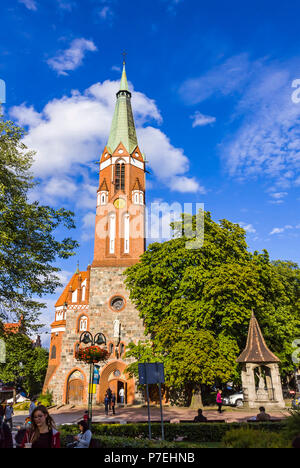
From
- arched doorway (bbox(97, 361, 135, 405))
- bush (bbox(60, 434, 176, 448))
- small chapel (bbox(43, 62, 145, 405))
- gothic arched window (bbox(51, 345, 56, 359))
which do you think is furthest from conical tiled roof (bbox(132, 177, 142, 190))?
bush (bbox(60, 434, 176, 448))

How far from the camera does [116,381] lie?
2841 centimetres

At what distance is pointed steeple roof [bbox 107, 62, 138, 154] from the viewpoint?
38.2 meters

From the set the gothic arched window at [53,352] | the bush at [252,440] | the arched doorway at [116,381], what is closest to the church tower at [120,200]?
the arched doorway at [116,381]

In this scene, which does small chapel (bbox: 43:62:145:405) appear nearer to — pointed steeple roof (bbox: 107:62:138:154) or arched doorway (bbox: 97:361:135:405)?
arched doorway (bbox: 97:361:135:405)

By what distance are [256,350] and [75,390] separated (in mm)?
17060

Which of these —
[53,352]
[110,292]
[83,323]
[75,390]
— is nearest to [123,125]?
[110,292]

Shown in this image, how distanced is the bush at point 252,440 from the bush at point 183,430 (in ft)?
13.2

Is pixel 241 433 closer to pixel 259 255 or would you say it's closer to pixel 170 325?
pixel 170 325

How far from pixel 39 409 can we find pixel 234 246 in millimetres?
21533

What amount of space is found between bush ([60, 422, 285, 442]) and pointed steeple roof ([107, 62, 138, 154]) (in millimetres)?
29692

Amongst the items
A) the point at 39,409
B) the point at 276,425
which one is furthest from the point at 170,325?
the point at 39,409

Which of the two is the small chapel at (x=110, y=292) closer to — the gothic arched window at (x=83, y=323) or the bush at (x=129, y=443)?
the gothic arched window at (x=83, y=323)

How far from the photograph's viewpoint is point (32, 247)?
47.6 ft

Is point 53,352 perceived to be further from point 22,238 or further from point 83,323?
point 22,238
